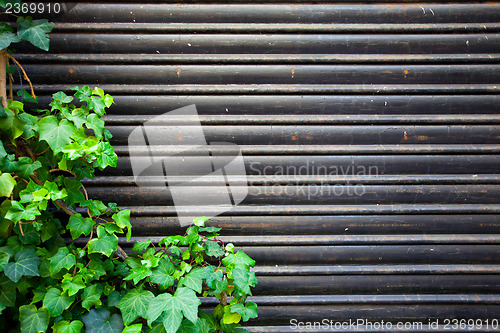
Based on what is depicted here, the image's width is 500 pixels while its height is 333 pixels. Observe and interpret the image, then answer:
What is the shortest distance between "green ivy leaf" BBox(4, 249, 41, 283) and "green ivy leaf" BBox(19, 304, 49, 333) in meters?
0.21

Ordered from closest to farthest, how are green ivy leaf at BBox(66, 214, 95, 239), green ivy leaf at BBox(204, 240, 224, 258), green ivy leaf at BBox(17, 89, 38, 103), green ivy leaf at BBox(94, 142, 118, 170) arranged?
green ivy leaf at BBox(94, 142, 118, 170) < green ivy leaf at BBox(66, 214, 95, 239) < green ivy leaf at BBox(204, 240, 224, 258) < green ivy leaf at BBox(17, 89, 38, 103)

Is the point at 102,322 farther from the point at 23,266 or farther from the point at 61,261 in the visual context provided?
the point at 23,266

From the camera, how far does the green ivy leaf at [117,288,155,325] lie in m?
2.07

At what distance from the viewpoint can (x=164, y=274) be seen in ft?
6.91

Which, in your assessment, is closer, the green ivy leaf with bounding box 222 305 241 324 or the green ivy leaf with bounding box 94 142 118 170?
the green ivy leaf with bounding box 94 142 118 170

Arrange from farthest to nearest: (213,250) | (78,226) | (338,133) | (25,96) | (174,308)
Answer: (338,133) < (25,96) < (213,250) < (78,226) < (174,308)

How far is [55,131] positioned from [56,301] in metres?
1.08

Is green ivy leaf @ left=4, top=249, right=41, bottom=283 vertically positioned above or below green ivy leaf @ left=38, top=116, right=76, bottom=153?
below

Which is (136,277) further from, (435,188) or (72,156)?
(435,188)

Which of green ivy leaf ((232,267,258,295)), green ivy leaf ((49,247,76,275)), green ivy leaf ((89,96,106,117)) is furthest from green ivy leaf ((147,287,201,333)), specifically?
green ivy leaf ((89,96,106,117))

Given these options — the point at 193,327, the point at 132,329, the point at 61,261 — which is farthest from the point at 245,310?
the point at 61,261

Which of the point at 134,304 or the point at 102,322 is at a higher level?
the point at 134,304

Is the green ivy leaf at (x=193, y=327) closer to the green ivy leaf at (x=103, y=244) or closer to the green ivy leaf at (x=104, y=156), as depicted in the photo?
the green ivy leaf at (x=103, y=244)

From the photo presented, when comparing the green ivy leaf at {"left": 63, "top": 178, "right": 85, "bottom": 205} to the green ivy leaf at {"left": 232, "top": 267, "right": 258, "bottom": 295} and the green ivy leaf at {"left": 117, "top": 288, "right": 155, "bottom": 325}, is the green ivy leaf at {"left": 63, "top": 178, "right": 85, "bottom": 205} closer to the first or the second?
the green ivy leaf at {"left": 117, "top": 288, "right": 155, "bottom": 325}
